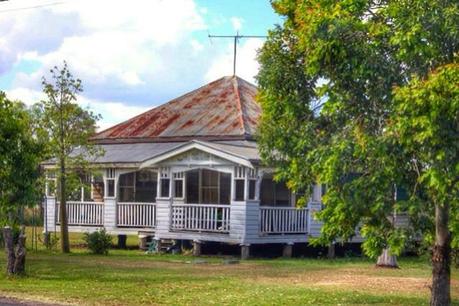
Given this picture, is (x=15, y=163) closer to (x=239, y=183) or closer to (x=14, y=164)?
(x=14, y=164)

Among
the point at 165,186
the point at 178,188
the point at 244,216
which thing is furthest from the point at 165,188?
the point at 244,216

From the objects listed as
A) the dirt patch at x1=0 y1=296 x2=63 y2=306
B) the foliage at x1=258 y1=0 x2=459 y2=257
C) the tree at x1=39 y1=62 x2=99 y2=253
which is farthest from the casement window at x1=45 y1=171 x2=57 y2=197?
the foliage at x1=258 y1=0 x2=459 y2=257

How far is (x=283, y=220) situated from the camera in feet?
92.1

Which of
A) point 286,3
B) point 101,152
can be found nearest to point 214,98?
point 101,152

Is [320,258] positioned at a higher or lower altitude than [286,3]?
lower

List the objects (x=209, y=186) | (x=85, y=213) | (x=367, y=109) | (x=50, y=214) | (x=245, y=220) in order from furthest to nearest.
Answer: (x=50, y=214) → (x=85, y=213) → (x=209, y=186) → (x=245, y=220) → (x=367, y=109)

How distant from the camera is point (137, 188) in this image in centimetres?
3303

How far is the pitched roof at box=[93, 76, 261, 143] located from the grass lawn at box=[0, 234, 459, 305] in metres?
5.90

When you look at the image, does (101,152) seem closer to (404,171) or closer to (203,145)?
(203,145)

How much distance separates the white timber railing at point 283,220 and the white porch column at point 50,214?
30.0 feet

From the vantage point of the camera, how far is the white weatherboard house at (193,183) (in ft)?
88.8

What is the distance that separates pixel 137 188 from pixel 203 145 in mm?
6550

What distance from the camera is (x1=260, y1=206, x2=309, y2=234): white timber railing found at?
27547mm

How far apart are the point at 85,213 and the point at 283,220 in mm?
8131
